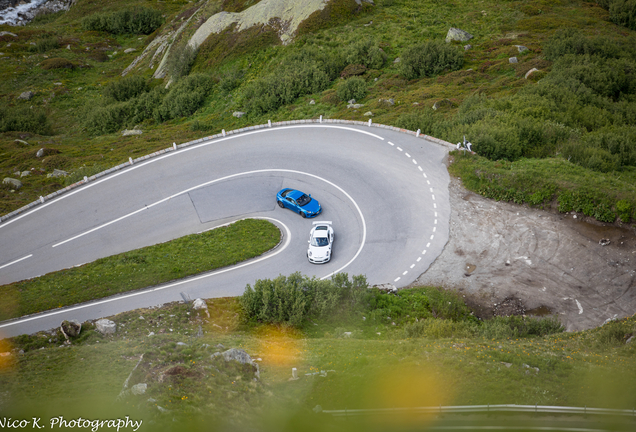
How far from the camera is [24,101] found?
55.1 metres

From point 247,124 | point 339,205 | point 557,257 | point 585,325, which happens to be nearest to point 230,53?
point 247,124

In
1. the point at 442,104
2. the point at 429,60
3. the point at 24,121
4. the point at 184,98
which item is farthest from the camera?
the point at 24,121

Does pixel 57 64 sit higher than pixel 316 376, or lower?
higher

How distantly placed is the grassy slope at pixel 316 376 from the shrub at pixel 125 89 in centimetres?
4249

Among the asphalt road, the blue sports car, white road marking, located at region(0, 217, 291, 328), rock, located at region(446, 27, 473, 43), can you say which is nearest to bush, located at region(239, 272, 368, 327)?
the asphalt road

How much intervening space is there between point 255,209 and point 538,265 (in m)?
18.6

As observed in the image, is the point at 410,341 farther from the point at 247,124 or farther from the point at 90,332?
the point at 247,124

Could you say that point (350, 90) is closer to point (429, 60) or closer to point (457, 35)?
point (429, 60)

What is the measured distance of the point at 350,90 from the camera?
4241 cm

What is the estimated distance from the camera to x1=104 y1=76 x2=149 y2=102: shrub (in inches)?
2094

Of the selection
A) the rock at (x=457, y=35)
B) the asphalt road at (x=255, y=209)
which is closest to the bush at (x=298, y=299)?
the asphalt road at (x=255, y=209)

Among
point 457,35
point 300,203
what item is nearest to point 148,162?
point 300,203

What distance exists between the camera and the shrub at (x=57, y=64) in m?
63.8

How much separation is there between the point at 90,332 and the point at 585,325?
23072 millimetres
